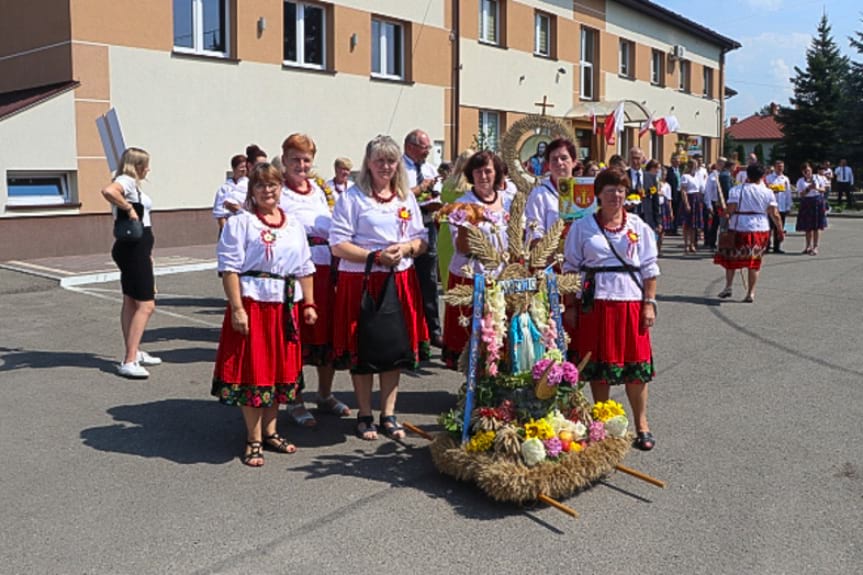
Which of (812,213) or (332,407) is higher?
(812,213)

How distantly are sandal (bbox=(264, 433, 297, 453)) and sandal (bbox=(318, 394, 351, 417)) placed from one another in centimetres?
76

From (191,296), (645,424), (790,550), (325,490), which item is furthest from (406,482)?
(191,296)

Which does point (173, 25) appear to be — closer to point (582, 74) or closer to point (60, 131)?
point (60, 131)

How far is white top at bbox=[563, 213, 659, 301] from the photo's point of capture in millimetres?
5277

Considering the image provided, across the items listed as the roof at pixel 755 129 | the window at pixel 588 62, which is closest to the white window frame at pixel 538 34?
the window at pixel 588 62

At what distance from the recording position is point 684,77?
119 feet

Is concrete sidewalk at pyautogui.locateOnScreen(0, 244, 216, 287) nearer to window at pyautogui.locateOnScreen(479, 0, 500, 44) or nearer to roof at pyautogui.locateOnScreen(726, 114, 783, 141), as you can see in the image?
window at pyautogui.locateOnScreen(479, 0, 500, 44)

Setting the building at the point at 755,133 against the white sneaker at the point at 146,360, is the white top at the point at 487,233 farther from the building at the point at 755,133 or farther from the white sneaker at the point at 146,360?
the building at the point at 755,133

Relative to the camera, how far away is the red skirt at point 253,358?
5.01 metres

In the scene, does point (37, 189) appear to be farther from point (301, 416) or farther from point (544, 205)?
point (544, 205)

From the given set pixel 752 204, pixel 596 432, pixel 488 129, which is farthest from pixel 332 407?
pixel 488 129

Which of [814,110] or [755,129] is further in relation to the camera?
[755,129]

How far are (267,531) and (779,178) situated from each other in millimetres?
17082

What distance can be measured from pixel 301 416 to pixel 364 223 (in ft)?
4.92
